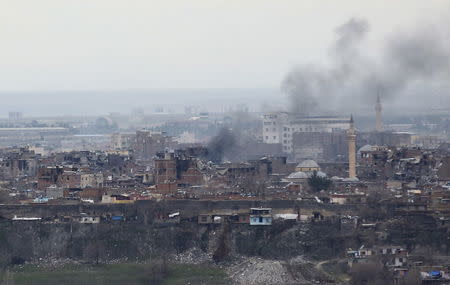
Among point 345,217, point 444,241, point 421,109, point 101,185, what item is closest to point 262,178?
point 101,185

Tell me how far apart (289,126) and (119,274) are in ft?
143

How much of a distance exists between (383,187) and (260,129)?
118 feet

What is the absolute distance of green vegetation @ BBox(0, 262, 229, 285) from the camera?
37.3 meters

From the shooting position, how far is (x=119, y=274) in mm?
38156

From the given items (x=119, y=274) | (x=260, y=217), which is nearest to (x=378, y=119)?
(x=260, y=217)

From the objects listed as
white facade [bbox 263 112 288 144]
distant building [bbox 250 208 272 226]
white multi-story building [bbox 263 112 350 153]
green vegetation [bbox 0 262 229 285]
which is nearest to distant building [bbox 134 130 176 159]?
white multi-story building [bbox 263 112 350 153]

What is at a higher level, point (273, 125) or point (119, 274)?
point (273, 125)

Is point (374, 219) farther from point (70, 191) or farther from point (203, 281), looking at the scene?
point (70, 191)

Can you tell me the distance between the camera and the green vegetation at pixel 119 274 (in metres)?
37.3

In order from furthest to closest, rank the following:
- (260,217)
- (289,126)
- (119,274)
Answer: (289,126) < (260,217) < (119,274)

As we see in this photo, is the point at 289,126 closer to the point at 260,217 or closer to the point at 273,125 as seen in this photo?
the point at 273,125

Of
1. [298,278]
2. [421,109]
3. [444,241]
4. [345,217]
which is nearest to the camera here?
[298,278]

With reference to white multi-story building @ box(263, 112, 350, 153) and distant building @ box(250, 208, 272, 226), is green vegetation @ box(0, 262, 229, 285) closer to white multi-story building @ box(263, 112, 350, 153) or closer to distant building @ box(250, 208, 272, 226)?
distant building @ box(250, 208, 272, 226)

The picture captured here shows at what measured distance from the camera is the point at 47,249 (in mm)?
41125
